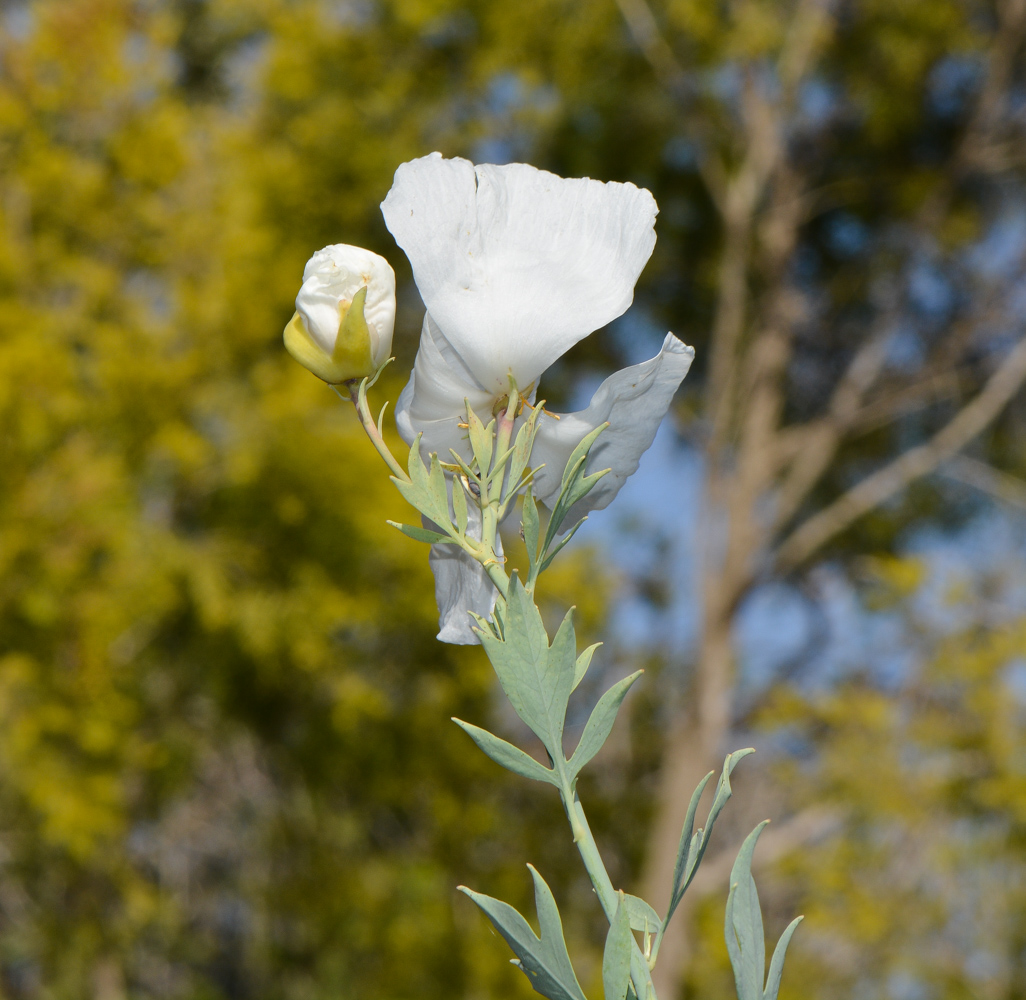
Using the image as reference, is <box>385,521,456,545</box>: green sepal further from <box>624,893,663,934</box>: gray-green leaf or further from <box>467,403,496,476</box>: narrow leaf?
<box>624,893,663,934</box>: gray-green leaf

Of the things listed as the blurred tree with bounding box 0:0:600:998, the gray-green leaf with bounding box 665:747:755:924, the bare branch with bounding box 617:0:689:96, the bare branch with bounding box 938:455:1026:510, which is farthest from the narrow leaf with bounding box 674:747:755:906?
the bare branch with bounding box 617:0:689:96

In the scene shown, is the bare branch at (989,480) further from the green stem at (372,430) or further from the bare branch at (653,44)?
the green stem at (372,430)

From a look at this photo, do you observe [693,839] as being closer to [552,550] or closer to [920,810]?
[552,550]

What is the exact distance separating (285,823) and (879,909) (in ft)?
10.4

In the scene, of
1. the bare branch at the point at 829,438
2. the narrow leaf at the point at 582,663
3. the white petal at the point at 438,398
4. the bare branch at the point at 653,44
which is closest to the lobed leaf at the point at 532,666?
the narrow leaf at the point at 582,663

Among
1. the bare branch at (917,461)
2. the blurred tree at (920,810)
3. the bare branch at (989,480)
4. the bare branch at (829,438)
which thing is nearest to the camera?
the blurred tree at (920,810)

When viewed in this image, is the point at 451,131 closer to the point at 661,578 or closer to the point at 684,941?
the point at 661,578

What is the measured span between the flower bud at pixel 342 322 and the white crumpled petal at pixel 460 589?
77mm

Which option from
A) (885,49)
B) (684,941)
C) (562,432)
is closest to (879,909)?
(684,941)

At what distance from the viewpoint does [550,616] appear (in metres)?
4.96

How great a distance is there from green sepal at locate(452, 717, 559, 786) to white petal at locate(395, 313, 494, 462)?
14 cm

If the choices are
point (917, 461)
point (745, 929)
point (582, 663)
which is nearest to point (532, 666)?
point (582, 663)

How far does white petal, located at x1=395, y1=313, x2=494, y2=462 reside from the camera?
1.47ft

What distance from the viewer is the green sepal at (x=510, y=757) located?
0.37m
